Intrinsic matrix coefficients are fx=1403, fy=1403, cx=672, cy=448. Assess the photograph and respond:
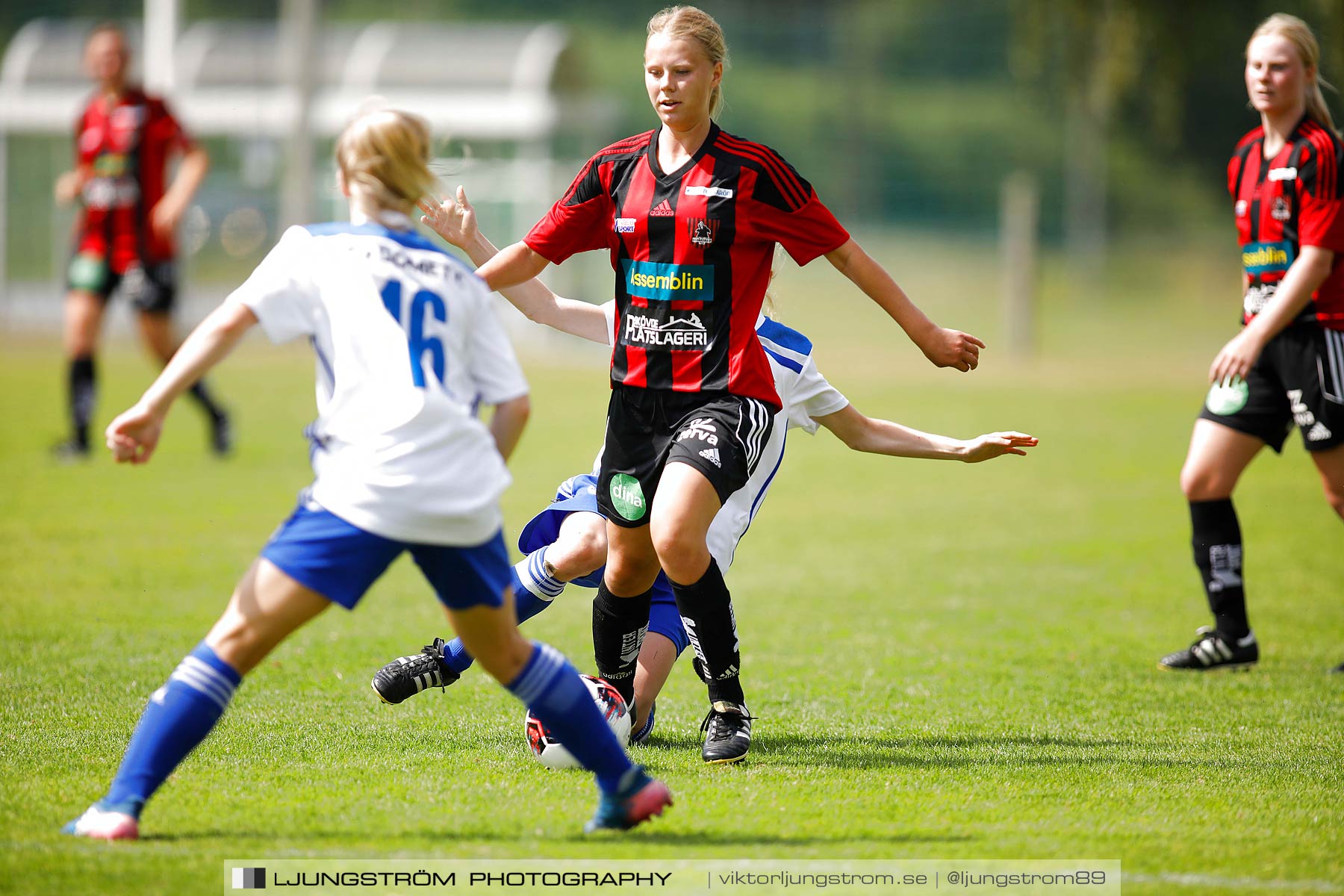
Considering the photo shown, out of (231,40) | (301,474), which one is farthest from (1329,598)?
(231,40)

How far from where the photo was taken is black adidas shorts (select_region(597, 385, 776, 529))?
3.84 m

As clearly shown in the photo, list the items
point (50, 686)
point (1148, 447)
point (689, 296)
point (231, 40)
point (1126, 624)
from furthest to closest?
1. point (231, 40)
2. point (1148, 447)
3. point (1126, 624)
4. point (50, 686)
5. point (689, 296)

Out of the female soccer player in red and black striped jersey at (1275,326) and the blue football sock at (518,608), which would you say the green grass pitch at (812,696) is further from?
the female soccer player in red and black striped jersey at (1275,326)

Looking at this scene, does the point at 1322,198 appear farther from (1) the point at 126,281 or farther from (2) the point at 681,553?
(1) the point at 126,281

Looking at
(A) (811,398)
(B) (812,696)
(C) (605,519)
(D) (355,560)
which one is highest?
(A) (811,398)

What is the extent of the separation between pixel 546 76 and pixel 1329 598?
1879 cm

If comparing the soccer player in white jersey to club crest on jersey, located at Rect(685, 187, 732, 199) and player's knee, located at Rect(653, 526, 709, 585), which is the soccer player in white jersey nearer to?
player's knee, located at Rect(653, 526, 709, 585)

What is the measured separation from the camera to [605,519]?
440 centimetres

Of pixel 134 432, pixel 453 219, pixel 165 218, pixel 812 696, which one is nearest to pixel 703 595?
pixel 812 696

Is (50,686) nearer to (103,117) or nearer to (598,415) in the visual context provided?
(103,117)

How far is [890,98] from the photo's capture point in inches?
1259

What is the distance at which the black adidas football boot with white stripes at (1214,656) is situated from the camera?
559cm

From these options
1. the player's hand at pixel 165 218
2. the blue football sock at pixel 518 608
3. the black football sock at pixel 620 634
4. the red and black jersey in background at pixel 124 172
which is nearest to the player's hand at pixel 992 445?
the black football sock at pixel 620 634

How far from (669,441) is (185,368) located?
4.53 ft
